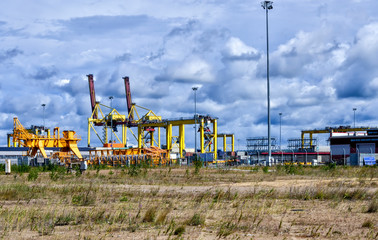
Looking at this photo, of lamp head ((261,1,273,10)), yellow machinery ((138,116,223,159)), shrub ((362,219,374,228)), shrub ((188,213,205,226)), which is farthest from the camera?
yellow machinery ((138,116,223,159))

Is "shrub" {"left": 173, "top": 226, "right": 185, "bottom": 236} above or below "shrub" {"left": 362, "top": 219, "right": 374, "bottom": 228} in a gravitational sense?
above

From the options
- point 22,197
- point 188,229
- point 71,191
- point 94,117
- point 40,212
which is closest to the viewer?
point 188,229

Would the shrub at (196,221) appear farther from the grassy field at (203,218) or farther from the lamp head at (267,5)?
the lamp head at (267,5)

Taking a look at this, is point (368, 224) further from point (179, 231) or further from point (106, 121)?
point (106, 121)

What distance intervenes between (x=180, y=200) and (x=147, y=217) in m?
4.59

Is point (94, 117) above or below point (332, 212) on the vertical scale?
above

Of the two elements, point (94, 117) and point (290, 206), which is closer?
point (290, 206)

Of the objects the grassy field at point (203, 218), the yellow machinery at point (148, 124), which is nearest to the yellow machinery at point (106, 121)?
the yellow machinery at point (148, 124)

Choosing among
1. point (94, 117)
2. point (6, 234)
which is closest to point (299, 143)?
point (94, 117)

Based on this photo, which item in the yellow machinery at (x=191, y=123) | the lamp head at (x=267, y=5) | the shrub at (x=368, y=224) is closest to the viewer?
the shrub at (x=368, y=224)

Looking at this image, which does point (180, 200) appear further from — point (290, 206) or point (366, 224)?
point (366, 224)

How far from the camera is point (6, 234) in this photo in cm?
975

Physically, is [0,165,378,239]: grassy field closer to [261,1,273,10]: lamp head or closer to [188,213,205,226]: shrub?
[188,213,205,226]: shrub

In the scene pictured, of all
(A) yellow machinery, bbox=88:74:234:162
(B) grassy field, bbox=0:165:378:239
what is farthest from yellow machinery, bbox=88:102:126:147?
(B) grassy field, bbox=0:165:378:239
